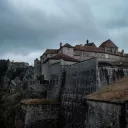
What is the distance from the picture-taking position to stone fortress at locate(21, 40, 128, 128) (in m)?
13.6

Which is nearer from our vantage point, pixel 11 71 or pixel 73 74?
pixel 73 74

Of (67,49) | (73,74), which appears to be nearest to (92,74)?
(73,74)

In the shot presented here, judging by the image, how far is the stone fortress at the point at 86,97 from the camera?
13633mm

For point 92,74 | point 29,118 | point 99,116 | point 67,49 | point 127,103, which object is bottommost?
point 29,118

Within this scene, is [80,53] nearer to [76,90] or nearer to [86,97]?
[76,90]

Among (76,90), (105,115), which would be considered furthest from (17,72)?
(105,115)

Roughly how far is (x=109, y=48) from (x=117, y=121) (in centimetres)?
4522

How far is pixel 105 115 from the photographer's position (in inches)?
551

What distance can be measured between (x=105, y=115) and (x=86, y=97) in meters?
4.30

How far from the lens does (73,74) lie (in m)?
26.1

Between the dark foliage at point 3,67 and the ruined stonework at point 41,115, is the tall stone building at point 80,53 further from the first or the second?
the dark foliage at point 3,67

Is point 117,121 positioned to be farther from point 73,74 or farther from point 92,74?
point 73,74

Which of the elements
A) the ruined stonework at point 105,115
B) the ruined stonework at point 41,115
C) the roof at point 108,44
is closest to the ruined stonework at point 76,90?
the ruined stonework at point 41,115

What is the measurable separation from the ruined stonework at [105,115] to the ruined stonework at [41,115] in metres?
11.6
